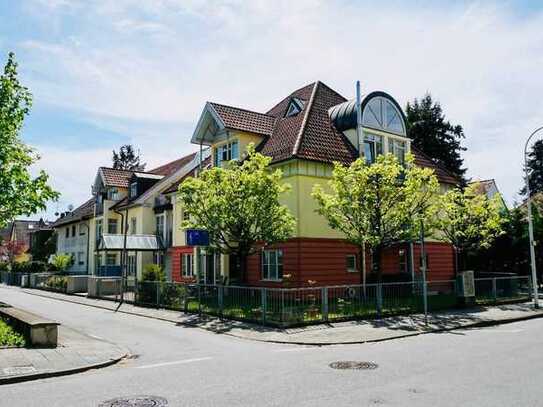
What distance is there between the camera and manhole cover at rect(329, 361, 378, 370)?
9345mm

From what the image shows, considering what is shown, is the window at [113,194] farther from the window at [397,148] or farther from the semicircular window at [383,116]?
the window at [397,148]

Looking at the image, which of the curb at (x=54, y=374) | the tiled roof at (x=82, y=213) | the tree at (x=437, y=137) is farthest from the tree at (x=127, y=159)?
the curb at (x=54, y=374)

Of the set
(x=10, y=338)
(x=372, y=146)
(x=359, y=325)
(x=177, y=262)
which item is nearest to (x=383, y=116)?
(x=372, y=146)

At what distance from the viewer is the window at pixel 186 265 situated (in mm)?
31416

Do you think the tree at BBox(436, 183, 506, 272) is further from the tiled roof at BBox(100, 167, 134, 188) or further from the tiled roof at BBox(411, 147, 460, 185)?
the tiled roof at BBox(100, 167, 134, 188)

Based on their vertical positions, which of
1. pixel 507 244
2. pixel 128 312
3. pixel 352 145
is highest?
pixel 352 145

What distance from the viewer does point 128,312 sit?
2114 centimetres

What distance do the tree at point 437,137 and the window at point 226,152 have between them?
2802 cm

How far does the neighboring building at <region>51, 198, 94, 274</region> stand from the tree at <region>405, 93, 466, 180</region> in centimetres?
3350

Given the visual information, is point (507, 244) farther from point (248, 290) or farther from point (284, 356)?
point (284, 356)

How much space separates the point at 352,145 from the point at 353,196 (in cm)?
739

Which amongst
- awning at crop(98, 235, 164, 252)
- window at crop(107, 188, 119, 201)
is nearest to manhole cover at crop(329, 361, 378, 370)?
awning at crop(98, 235, 164, 252)

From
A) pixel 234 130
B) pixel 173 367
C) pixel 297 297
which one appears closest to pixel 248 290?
pixel 297 297

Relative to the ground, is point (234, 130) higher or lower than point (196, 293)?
higher
